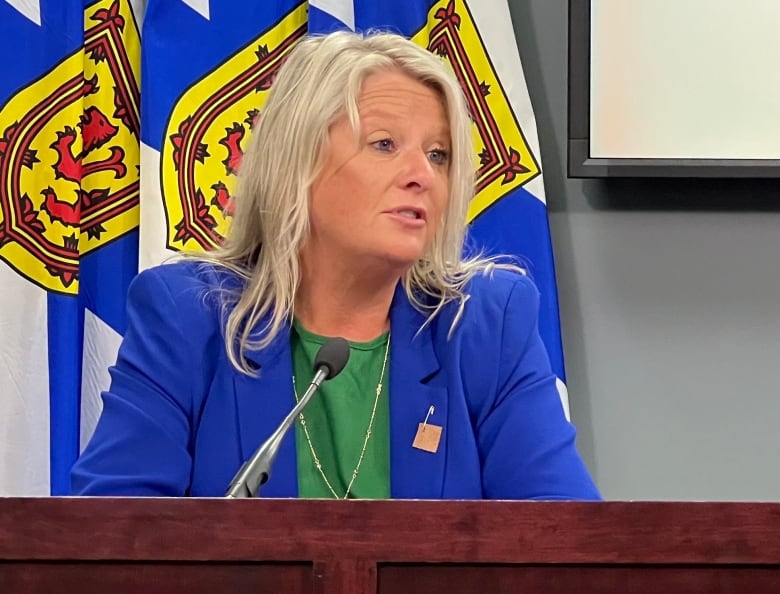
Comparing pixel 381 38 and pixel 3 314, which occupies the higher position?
pixel 381 38

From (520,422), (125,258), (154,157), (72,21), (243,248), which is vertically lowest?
(520,422)

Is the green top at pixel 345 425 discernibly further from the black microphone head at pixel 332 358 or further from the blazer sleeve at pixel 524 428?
the black microphone head at pixel 332 358

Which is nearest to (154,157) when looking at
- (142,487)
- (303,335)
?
(303,335)

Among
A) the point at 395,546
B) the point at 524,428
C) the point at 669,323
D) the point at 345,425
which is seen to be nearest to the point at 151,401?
the point at 345,425

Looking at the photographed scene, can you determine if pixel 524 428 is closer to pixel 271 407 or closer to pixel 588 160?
pixel 271 407

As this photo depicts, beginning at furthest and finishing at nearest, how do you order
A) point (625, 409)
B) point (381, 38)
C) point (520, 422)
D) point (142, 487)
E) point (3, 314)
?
point (625, 409)
point (3, 314)
point (381, 38)
point (520, 422)
point (142, 487)

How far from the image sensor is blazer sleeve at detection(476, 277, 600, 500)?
1.49m

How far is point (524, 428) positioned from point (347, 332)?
0.94ft

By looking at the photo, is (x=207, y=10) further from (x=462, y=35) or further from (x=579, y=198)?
(x=579, y=198)

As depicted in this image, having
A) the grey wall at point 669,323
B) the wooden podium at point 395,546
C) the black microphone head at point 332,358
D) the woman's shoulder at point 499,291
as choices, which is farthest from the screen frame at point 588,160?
the wooden podium at point 395,546

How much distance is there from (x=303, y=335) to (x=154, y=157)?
2.38ft

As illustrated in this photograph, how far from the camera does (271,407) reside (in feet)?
5.03

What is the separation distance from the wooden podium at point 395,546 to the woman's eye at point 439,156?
32.3 inches

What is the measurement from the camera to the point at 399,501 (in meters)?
0.89
